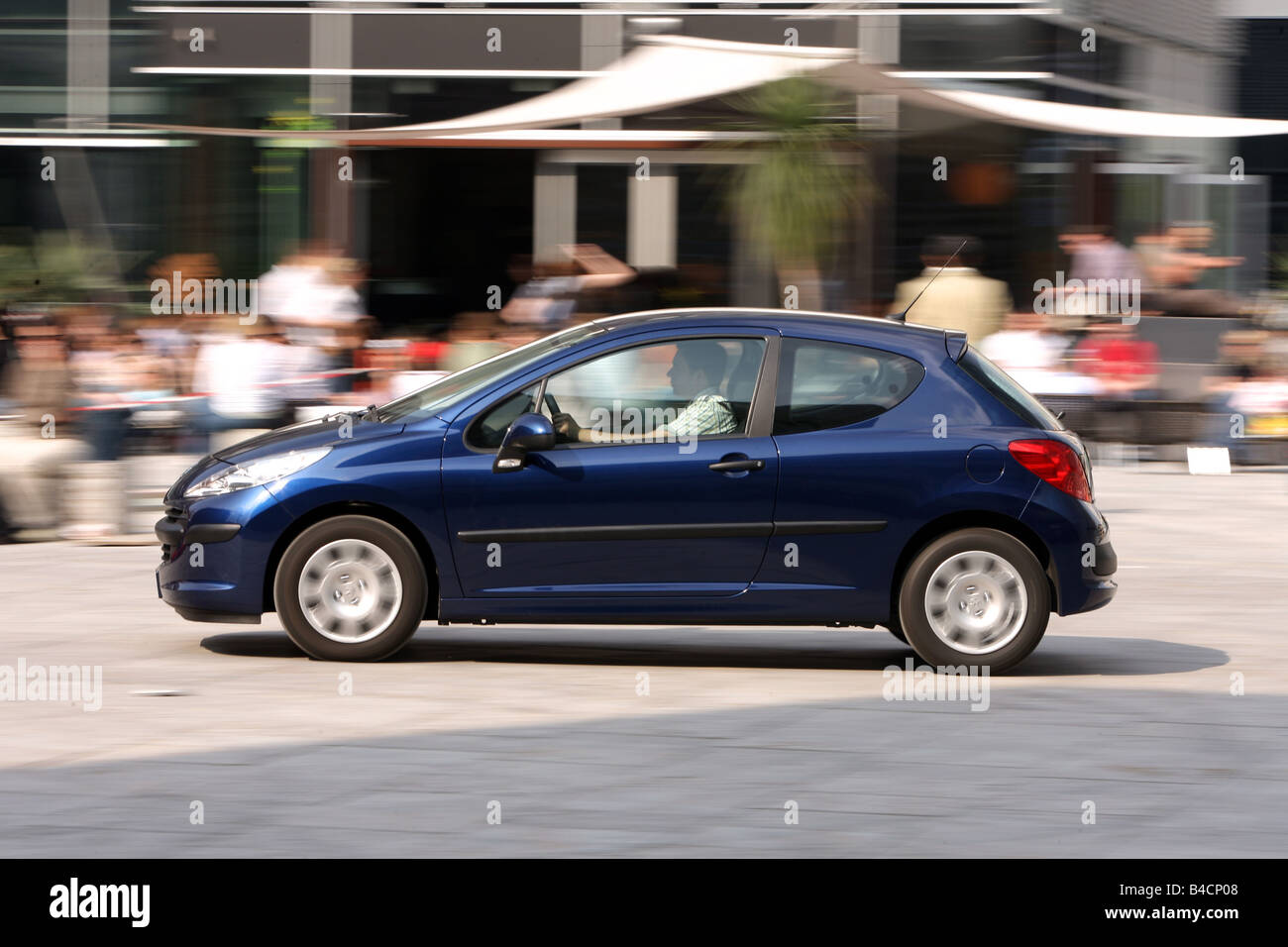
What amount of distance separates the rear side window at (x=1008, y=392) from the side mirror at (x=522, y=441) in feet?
5.76

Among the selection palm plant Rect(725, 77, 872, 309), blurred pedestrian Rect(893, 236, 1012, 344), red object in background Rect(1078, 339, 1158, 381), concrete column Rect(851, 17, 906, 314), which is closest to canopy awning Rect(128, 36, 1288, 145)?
palm plant Rect(725, 77, 872, 309)

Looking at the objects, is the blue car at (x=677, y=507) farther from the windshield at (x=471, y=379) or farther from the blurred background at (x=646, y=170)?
the blurred background at (x=646, y=170)

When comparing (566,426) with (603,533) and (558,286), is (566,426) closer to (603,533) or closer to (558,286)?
(603,533)

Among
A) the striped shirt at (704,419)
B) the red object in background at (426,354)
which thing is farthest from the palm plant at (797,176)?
the striped shirt at (704,419)

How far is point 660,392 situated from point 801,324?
67cm

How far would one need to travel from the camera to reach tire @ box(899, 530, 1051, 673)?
7645 millimetres

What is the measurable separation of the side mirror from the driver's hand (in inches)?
2.6

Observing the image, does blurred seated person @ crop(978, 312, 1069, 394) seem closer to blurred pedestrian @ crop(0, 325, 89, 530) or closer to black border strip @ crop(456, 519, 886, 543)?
blurred pedestrian @ crop(0, 325, 89, 530)

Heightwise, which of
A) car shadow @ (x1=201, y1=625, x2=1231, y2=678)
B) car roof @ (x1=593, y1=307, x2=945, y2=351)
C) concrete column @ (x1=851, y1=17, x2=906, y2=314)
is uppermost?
concrete column @ (x1=851, y1=17, x2=906, y2=314)

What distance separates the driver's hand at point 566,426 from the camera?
25.1 ft

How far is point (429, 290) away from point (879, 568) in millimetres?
14902

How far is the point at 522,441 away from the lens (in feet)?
24.6

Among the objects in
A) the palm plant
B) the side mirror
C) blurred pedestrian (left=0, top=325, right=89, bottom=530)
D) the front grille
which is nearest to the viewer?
the side mirror

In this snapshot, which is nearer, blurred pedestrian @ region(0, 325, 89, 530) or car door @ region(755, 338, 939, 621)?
car door @ region(755, 338, 939, 621)
